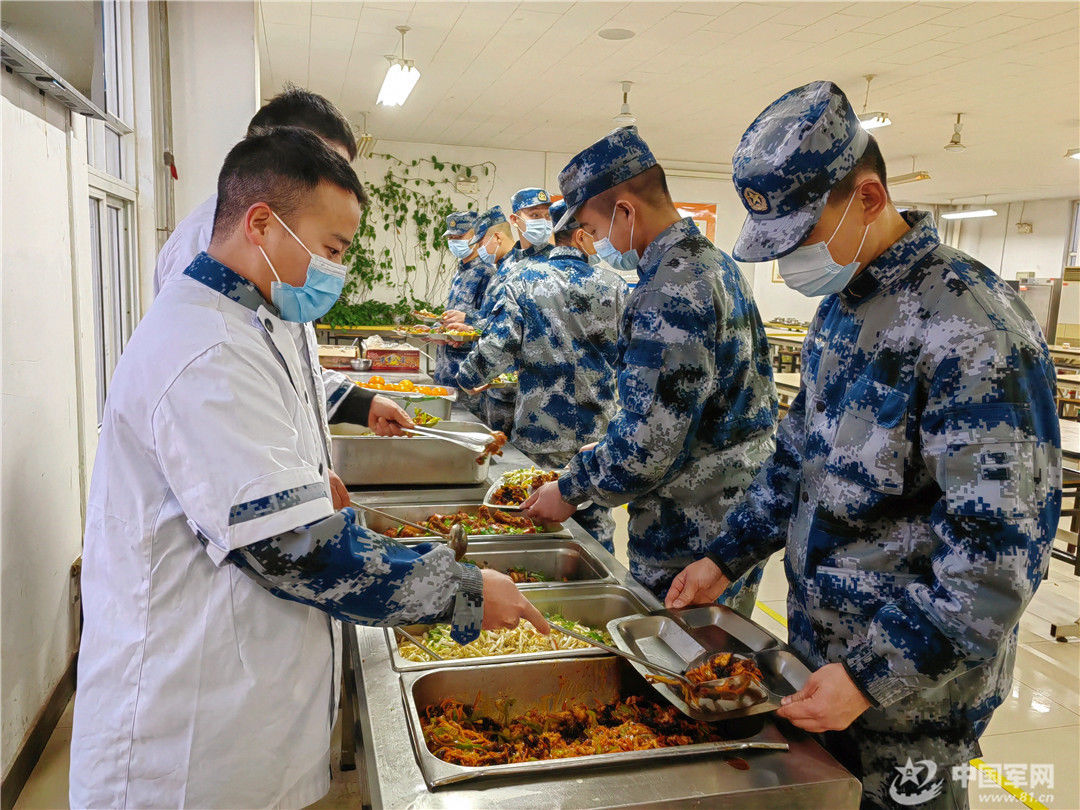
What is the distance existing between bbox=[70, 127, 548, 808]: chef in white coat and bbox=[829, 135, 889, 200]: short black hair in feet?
2.76

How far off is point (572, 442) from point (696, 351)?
75.6 inches

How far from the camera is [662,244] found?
1.98 meters

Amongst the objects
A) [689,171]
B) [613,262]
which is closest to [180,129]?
[613,262]

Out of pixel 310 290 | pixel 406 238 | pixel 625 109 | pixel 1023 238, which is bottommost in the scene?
pixel 310 290

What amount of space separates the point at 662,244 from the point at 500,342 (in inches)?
69.8

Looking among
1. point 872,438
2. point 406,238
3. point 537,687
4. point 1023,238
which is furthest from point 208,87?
point 1023,238

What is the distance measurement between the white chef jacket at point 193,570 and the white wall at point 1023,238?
1653 cm

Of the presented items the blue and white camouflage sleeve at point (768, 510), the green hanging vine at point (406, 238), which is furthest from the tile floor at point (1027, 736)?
the green hanging vine at point (406, 238)

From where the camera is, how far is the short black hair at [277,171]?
3.90 ft

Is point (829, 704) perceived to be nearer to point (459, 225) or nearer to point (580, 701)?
point (580, 701)

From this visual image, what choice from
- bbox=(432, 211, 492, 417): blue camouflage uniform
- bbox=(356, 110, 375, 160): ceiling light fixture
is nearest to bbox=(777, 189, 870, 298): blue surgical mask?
bbox=(432, 211, 492, 417): blue camouflage uniform

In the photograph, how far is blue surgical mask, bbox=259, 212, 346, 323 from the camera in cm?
124

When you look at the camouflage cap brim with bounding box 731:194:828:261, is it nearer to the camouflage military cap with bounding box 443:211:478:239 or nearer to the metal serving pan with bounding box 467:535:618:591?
the metal serving pan with bounding box 467:535:618:591

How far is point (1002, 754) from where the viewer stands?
2865mm
